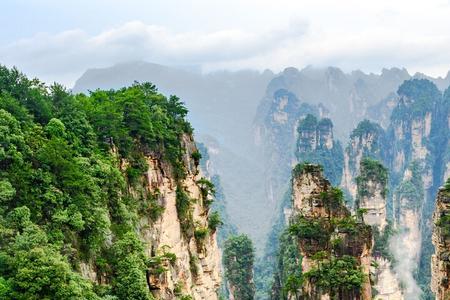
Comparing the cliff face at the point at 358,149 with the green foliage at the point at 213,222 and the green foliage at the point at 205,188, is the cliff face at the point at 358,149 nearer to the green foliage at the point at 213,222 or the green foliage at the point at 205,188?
the green foliage at the point at 213,222

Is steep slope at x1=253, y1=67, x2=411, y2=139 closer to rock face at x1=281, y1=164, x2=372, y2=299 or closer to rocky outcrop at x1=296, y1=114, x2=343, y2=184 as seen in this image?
rocky outcrop at x1=296, y1=114, x2=343, y2=184

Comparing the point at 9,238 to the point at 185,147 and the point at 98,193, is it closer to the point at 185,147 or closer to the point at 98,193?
the point at 98,193

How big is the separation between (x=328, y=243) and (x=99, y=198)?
16.0 m

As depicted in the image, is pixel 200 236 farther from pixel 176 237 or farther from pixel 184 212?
pixel 176 237

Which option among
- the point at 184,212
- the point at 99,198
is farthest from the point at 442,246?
the point at 99,198

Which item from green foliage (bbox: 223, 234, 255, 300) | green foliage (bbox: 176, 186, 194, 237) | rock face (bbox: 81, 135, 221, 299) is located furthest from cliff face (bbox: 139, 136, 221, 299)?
green foliage (bbox: 223, 234, 255, 300)

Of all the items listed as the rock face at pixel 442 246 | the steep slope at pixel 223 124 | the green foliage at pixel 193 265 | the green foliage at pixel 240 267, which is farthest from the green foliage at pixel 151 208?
the steep slope at pixel 223 124

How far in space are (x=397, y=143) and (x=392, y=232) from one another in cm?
5023

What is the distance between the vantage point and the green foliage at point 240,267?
50.0m

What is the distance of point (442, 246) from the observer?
27750mm

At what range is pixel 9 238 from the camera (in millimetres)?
15664

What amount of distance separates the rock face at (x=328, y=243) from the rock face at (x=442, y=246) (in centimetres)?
388

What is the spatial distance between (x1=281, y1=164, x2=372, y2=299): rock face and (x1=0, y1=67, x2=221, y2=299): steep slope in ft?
20.3

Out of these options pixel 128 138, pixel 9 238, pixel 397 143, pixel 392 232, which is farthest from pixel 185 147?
pixel 397 143
